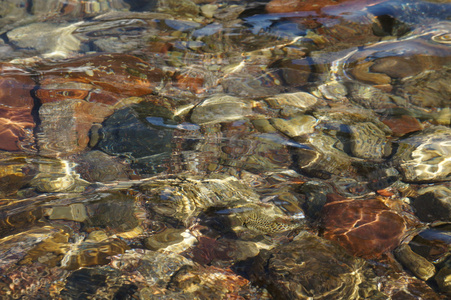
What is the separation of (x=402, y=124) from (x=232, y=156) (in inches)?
62.5

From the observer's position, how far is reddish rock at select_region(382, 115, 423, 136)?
3.27m

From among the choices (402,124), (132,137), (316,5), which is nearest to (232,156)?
(132,137)

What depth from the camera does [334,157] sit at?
306 cm

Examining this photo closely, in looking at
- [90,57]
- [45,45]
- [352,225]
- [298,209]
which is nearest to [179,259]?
[298,209]

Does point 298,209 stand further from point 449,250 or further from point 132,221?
point 132,221

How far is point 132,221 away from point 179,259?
1.53 feet

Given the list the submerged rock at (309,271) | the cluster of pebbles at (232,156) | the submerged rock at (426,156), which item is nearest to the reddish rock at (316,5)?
the cluster of pebbles at (232,156)

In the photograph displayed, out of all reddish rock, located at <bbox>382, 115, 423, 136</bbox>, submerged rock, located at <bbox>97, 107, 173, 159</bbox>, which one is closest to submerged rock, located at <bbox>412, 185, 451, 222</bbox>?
reddish rock, located at <bbox>382, 115, 423, 136</bbox>

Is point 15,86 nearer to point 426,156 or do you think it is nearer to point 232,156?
point 232,156

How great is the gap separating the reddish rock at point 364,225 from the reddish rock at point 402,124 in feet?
2.77

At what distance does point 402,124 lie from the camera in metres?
3.34

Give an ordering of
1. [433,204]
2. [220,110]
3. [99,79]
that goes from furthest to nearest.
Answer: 1. [99,79]
2. [220,110]
3. [433,204]

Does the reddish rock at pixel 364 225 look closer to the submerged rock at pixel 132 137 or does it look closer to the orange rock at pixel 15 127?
the submerged rock at pixel 132 137

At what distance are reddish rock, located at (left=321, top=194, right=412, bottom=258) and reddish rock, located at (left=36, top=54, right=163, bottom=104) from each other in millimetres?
2159
